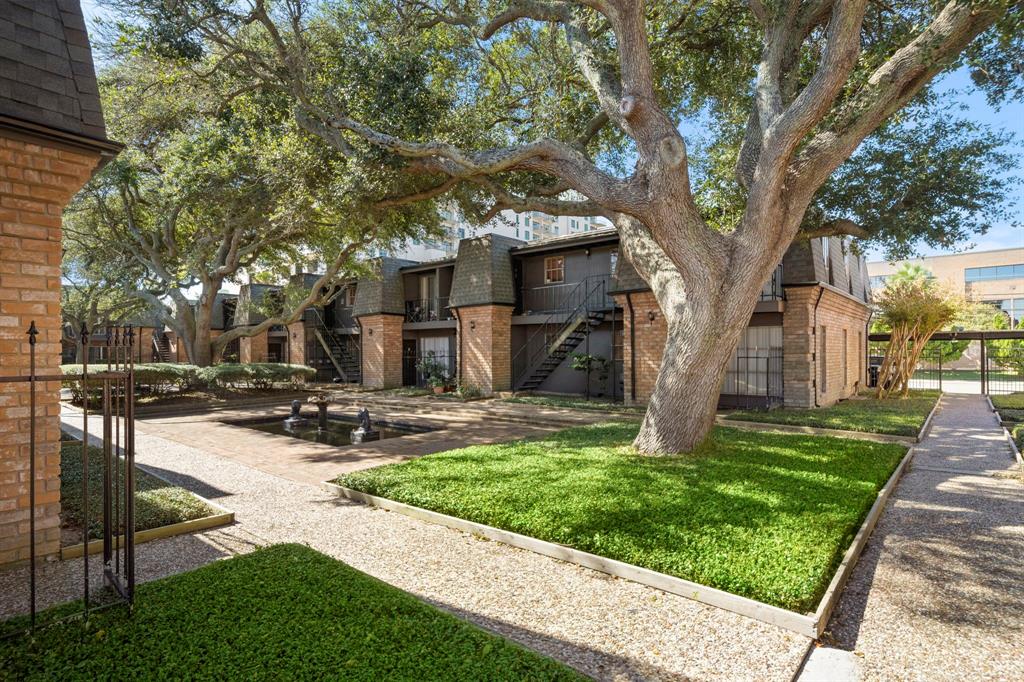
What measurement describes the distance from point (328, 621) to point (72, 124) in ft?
14.6

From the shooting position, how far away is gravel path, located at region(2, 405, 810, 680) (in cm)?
321

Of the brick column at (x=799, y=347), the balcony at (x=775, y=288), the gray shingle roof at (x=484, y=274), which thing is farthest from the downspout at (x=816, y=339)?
the gray shingle roof at (x=484, y=274)

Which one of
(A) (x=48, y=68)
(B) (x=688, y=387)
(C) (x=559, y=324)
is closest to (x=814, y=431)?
(B) (x=688, y=387)

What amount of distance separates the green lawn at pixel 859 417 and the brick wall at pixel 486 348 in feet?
27.9

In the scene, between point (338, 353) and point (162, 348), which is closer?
point (338, 353)

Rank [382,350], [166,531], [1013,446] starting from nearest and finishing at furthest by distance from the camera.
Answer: [166,531] → [1013,446] → [382,350]

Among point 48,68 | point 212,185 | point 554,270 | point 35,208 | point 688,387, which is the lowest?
point 688,387

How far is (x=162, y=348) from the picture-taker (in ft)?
121

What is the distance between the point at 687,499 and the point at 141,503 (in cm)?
590

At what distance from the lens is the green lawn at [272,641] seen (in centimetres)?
286

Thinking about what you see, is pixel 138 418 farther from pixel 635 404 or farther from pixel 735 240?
pixel 735 240

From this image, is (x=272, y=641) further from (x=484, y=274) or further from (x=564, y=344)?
(x=484, y=274)

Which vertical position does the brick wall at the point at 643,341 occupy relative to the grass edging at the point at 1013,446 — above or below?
above

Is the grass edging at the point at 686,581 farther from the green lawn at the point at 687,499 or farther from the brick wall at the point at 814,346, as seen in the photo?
the brick wall at the point at 814,346
